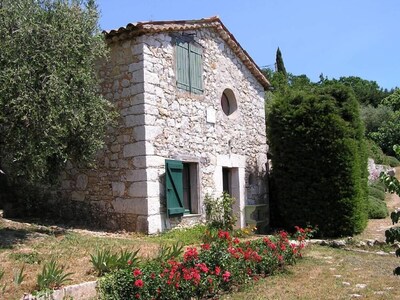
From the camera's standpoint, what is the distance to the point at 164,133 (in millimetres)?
9914

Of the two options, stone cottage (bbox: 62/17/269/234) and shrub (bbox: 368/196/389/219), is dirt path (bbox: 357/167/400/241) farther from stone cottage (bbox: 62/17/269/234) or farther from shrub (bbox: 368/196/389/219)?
stone cottage (bbox: 62/17/269/234)

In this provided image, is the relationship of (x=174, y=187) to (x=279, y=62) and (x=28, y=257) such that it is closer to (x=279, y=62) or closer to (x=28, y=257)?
(x=28, y=257)

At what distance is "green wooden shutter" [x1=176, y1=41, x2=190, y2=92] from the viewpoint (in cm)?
1054

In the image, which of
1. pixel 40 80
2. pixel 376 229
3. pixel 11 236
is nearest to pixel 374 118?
pixel 376 229

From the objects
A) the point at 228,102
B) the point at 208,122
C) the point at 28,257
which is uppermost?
the point at 228,102

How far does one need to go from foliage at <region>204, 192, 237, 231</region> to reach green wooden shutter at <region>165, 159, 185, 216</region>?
1.10m

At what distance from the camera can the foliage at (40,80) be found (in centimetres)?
694

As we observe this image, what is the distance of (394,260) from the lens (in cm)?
856


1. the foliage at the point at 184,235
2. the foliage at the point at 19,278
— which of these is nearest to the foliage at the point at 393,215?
the foliage at the point at 19,278

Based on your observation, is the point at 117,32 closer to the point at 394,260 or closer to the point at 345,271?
the point at 345,271

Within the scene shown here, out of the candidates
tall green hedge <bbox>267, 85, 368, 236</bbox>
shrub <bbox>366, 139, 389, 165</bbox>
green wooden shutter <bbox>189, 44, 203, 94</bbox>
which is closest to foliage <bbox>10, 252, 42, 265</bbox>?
green wooden shutter <bbox>189, 44, 203, 94</bbox>

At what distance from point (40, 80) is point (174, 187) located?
3.84 meters

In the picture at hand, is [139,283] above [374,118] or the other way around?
the other way around

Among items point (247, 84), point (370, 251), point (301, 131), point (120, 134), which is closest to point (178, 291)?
point (120, 134)
